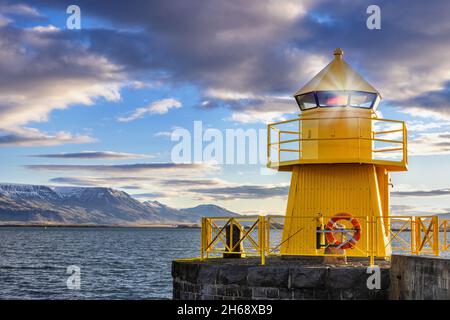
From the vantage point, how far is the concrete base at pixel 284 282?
47.3 ft

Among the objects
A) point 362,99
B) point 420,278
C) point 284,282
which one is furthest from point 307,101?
point 420,278

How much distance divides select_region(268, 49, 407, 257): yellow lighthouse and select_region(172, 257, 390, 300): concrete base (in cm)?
238

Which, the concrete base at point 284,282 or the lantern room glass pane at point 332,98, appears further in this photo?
the lantern room glass pane at point 332,98

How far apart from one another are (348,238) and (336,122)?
3335mm

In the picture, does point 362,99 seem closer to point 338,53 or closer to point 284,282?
point 338,53

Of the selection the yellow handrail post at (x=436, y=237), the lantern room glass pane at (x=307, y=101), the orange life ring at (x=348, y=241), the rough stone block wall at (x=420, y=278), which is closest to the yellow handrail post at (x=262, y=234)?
the orange life ring at (x=348, y=241)

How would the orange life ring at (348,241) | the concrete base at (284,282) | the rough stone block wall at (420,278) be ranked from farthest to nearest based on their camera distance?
the orange life ring at (348,241)
the concrete base at (284,282)
the rough stone block wall at (420,278)

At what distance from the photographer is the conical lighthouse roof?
18.6 meters

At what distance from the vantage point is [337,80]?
18781 mm

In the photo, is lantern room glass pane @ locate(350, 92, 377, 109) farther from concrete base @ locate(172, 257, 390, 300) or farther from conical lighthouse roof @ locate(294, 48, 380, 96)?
concrete base @ locate(172, 257, 390, 300)

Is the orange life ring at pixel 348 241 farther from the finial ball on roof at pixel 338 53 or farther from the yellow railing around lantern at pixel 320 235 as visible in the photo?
the finial ball on roof at pixel 338 53

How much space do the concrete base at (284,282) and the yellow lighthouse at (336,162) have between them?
238 centimetres
